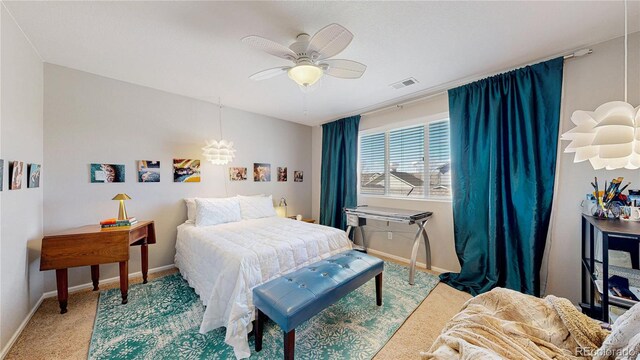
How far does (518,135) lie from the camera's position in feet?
7.45

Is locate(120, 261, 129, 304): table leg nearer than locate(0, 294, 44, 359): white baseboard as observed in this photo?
No

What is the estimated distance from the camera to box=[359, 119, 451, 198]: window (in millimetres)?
3037

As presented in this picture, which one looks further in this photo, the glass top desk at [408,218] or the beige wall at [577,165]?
the glass top desk at [408,218]

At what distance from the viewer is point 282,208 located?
13.5ft

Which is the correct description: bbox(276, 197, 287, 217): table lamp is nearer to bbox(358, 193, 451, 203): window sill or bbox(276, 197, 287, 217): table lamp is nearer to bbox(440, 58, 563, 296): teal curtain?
bbox(358, 193, 451, 203): window sill

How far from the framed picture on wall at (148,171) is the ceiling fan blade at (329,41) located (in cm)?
253

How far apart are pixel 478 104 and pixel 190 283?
3.81 m

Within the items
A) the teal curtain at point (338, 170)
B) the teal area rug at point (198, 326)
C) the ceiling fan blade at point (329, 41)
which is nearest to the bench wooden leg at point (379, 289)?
the teal area rug at point (198, 326)

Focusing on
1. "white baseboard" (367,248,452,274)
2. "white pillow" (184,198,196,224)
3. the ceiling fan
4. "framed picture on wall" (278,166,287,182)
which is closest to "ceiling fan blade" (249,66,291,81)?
the ceiling fan

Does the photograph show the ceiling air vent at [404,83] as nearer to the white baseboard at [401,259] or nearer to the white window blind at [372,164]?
the white window blind at [372,164]

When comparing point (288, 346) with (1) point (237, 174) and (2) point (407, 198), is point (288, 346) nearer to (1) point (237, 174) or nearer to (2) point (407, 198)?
(2) point (407, 198)

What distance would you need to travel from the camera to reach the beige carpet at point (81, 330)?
1605mm

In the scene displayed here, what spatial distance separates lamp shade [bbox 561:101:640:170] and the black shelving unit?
0.44 metres

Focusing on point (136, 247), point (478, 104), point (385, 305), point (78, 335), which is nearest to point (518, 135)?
point (478, 104)
